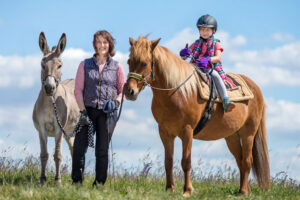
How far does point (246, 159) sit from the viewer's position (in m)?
8.68

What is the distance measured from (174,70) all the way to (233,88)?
6.43 ft

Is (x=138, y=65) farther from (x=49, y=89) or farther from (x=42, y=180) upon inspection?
(x=42, y=180)

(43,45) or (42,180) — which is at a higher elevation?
(43,45)

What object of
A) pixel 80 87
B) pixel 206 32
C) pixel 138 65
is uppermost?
pixel 206 32

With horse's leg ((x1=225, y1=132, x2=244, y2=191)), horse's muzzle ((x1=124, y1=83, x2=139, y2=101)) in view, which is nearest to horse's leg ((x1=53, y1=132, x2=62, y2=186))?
horse's muzzle ((x1=124, y1=83, x2=139, y2=101))


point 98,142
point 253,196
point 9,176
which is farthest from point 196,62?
point 9,176

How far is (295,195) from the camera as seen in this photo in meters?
8.98

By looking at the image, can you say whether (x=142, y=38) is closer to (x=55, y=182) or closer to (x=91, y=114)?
(x=91, y=114)

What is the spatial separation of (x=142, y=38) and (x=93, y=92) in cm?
133

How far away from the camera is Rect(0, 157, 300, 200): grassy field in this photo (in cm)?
639

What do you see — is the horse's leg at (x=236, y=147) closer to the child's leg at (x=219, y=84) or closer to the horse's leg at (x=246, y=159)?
the horse's leg at (x=246, y=159)

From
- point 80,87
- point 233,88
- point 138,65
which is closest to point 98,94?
point 80,87

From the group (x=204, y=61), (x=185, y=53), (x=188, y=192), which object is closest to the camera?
(x=188, y=192)

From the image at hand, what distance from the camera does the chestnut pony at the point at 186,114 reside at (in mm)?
6552
